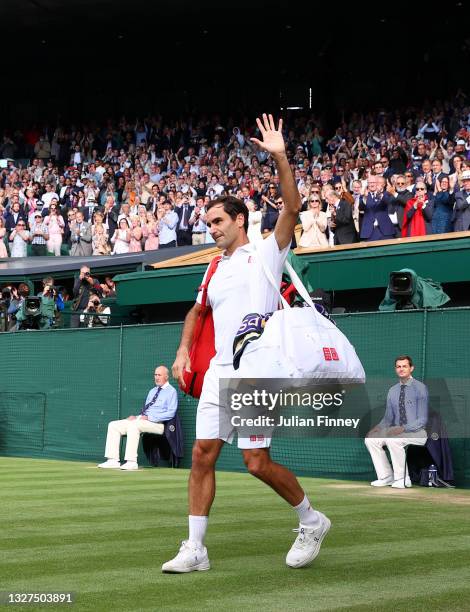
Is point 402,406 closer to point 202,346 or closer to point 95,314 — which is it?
point 202,346

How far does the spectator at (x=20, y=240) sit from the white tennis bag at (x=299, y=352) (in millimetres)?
24589

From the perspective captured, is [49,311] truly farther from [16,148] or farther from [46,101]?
[46,101]

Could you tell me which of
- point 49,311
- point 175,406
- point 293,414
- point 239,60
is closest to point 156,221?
point 49,311

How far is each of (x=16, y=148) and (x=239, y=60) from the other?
336 inches

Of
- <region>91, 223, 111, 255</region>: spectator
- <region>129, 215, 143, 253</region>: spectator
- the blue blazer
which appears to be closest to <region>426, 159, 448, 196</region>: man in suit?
the blue blazer

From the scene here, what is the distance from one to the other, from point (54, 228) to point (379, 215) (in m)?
12.6

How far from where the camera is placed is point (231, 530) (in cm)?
898

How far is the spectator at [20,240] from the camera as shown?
3052 cm

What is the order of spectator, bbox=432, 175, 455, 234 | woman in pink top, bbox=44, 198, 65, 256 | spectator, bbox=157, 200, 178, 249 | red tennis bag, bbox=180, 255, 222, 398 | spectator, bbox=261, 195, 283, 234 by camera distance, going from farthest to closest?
woman in pink top, bbox=44, 198, 65, 256 → spectator, bbox=157, 200, 178, 249 → spectator, bbox=261, 195, 283, 234 → spectator, bbox=432, 175, 455, 234 → red tennis bag, bbox=180, 255, 222, 398

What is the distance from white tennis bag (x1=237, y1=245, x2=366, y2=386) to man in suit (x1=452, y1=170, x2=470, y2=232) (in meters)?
12.8

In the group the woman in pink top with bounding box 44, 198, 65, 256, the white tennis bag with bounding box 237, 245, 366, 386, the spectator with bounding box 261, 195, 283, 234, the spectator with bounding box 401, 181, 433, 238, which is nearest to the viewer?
the white tennis bag with bounding box 237, 245, 366, 386

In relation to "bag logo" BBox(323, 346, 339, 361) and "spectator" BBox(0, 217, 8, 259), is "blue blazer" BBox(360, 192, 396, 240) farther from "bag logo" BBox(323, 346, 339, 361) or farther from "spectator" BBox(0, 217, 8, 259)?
"bag logo" BBox(323, 346, 339, 361)

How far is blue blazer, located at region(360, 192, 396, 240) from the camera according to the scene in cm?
2000

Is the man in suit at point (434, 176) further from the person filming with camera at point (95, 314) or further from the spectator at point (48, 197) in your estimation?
the spectator at point (48, 197)
